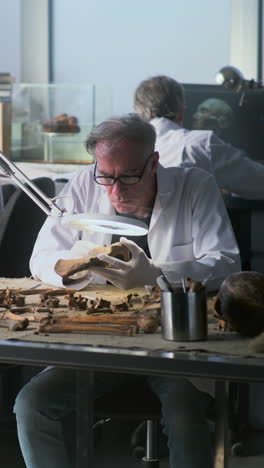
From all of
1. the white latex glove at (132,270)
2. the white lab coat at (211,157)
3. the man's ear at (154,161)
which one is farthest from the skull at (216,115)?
the white latex glove at (132,270)

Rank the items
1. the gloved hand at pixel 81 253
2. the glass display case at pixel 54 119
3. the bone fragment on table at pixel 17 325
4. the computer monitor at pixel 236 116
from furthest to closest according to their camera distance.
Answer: the glass display case at pixel 54 119 < the computer monitor at pixel 236 116 < the gloved hand at pixel 81 253 < the bone fragment on table at pixel 17 325

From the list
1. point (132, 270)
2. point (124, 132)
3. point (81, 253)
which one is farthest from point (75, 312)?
point (124, 132)

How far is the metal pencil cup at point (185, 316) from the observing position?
66.1 inches

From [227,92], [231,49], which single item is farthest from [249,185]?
[231,49]

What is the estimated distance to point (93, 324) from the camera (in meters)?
1.82

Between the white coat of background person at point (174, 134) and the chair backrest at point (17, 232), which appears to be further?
the white coat of background person at point (174, 134)

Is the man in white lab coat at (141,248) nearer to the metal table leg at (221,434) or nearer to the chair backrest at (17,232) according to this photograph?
the metal table leg at (221,434)

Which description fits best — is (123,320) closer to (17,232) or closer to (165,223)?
(165,223)

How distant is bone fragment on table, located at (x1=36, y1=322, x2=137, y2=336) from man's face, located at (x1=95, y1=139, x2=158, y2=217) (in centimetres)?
68

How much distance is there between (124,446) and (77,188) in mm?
1185

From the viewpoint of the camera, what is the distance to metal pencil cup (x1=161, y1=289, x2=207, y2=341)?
168 cm

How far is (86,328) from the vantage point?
178 cm

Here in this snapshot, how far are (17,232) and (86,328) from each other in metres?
1.69

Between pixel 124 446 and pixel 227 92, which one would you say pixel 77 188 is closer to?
pixel 124 446
